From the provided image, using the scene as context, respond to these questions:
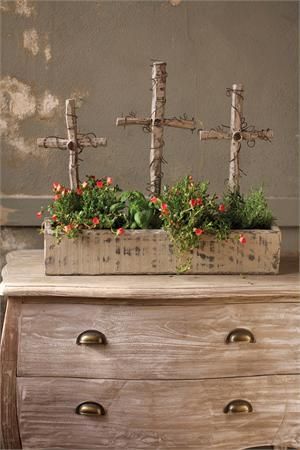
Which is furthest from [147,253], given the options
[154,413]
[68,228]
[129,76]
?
[129,76]

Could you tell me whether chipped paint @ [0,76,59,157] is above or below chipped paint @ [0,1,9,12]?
below

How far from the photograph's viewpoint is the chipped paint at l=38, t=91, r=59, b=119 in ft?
10.8

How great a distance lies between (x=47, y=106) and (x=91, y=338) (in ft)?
3.92

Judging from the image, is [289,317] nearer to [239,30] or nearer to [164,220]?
[164,220]

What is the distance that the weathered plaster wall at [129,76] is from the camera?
3.27 meters

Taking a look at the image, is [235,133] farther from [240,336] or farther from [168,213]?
[240,336]

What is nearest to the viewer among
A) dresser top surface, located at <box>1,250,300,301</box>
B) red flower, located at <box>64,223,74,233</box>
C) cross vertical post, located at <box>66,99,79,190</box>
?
dresser top surface, located at <box>1,250,300,301</box>

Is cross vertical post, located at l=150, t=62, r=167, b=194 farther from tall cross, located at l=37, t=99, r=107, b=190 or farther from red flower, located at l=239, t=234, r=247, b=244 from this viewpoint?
red flower, located at l=239, t=234, r=247, b=244

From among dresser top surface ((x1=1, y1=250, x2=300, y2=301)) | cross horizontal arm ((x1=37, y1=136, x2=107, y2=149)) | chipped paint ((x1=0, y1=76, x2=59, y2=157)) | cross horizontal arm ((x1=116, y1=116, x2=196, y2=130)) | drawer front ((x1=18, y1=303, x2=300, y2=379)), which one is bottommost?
drawer front ((x1=18, y1=303, x2=300, y2=379))

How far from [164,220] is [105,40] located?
3.29 ft

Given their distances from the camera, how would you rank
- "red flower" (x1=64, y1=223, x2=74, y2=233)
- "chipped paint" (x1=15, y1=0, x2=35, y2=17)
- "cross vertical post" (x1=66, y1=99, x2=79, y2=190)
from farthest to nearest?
1. "chipped paint" (x1=15, y1=0, x2=35, y2=17)
2. "cross vertical post" (x1=66, y1=99, x2=79, y2=190)
3. "red flower" (x1=64, y1=223, x2=74, y2=233)

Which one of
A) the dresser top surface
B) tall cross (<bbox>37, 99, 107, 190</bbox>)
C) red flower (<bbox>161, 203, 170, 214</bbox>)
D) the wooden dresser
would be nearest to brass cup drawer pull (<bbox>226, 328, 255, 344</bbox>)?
the wooden dresser

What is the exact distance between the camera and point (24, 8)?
3256 millimetres

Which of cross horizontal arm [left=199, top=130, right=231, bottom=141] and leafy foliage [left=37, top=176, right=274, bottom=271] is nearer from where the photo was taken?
leafy foliage [left=37, top=176, right=274, bottom=271]
